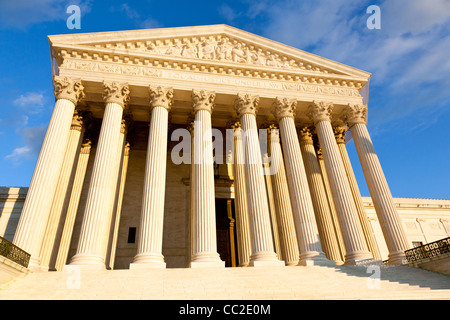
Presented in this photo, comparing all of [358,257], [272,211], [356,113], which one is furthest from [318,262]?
[356,113]

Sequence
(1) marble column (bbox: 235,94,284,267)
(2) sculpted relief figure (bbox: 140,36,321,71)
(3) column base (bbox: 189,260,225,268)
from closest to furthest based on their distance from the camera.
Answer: (3) column base (bbox: 189,260,225,268)
(1) marble column (bbox: 235,94,284,267)
(2) sculpted relief figure (bbox: 140,36,321,71)

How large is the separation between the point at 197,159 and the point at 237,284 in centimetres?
955

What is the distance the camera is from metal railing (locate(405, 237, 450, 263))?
1627 cm

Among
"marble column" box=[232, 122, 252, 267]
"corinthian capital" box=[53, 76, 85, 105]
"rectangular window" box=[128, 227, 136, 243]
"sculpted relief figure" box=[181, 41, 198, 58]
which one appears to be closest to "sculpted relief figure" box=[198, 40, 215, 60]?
"sculpted relief figure" box=[181, 41, 198, 58]

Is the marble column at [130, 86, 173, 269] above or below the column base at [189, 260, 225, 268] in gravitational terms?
above

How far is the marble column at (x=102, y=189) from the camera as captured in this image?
52.5ft

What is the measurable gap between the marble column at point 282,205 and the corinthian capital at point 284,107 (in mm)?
3449

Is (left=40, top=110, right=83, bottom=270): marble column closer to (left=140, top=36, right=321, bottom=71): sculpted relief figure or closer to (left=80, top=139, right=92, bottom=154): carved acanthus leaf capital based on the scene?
(left=80, top=139, right=92, bottom=154): carved acanthus leaf capital

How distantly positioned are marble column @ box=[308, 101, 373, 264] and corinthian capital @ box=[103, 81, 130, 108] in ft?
51.6

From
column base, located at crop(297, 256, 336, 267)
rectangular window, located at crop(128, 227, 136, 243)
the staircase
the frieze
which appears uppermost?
the frieze

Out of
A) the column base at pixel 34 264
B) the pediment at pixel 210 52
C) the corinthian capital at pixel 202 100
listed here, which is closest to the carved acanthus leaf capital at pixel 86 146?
the pediment at pixel 210 52

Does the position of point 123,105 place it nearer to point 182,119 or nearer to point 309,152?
point 182,119
